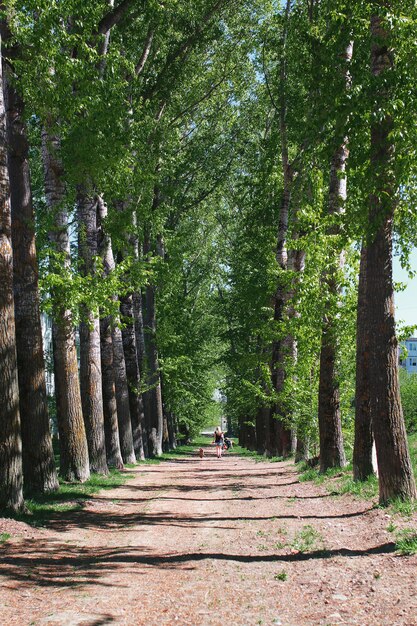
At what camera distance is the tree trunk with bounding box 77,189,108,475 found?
17031 millimetres

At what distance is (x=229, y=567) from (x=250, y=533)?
247 centimetres

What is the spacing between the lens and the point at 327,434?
1645cm

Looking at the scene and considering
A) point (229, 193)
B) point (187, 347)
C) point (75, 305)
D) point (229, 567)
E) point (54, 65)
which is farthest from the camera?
point (187, 347)

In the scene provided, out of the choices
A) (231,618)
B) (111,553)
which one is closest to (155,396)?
(111,553)

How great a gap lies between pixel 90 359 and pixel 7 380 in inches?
274

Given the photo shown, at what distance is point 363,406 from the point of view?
13.3 m

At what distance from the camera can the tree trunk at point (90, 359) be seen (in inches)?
671

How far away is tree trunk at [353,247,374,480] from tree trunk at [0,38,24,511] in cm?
660

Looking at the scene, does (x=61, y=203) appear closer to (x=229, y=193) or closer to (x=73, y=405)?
(x=73, y=405)

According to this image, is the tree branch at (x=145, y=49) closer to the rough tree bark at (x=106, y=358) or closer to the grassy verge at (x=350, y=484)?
the rough tree bark at (x=106, y=358)

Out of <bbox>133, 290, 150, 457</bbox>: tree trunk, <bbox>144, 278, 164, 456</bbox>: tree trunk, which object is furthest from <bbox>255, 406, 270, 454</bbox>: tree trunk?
<bbox>133, 290, 150, 457</bbox>: tree trunk

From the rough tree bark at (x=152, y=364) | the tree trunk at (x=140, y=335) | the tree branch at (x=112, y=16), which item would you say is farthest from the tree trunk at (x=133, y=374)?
the tree branch at (x=112, y=16)

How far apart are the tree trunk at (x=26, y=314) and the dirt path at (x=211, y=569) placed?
1.48 meters

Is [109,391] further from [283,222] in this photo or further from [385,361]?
[385,361]
